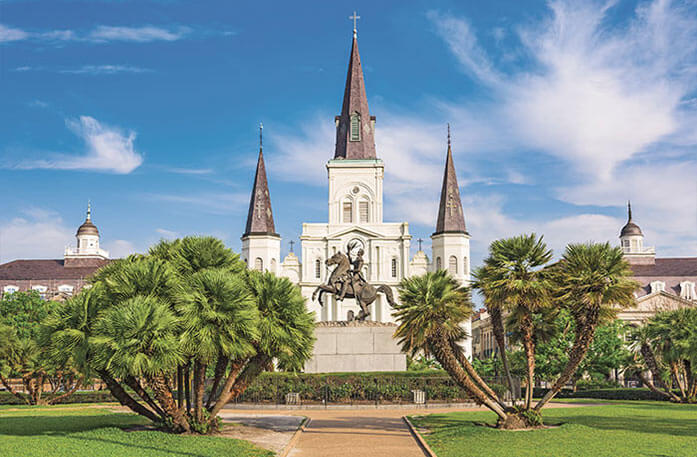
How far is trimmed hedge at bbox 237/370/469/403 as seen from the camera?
29.6 meters

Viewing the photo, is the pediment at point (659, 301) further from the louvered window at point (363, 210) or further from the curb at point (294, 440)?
the curb at point (294, 440)

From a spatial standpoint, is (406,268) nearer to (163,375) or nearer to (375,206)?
(375,206)

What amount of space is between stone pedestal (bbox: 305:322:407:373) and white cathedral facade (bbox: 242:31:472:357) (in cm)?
5049

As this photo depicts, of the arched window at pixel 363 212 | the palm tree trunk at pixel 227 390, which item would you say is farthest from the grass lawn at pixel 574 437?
the arched window at pixel 363 212

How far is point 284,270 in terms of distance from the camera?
3474 inches

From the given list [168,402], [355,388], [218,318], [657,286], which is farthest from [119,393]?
[657,286]

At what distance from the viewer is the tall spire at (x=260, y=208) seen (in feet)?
285

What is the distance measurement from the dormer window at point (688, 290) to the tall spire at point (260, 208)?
175 ft

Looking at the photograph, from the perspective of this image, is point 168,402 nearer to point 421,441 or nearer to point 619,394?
point 421,441

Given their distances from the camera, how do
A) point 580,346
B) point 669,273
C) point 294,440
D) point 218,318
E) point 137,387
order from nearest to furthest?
point 218,318 → point 137,387 → point 294,440 → point 580,346 → point 669,273

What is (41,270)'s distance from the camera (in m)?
101

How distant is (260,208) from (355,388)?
196 feet

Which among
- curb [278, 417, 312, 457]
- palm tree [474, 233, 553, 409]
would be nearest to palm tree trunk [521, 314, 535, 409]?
palm tree [474, 233, 553, 409]

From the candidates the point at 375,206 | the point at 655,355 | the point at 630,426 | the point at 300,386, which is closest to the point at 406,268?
the point at 375,206
